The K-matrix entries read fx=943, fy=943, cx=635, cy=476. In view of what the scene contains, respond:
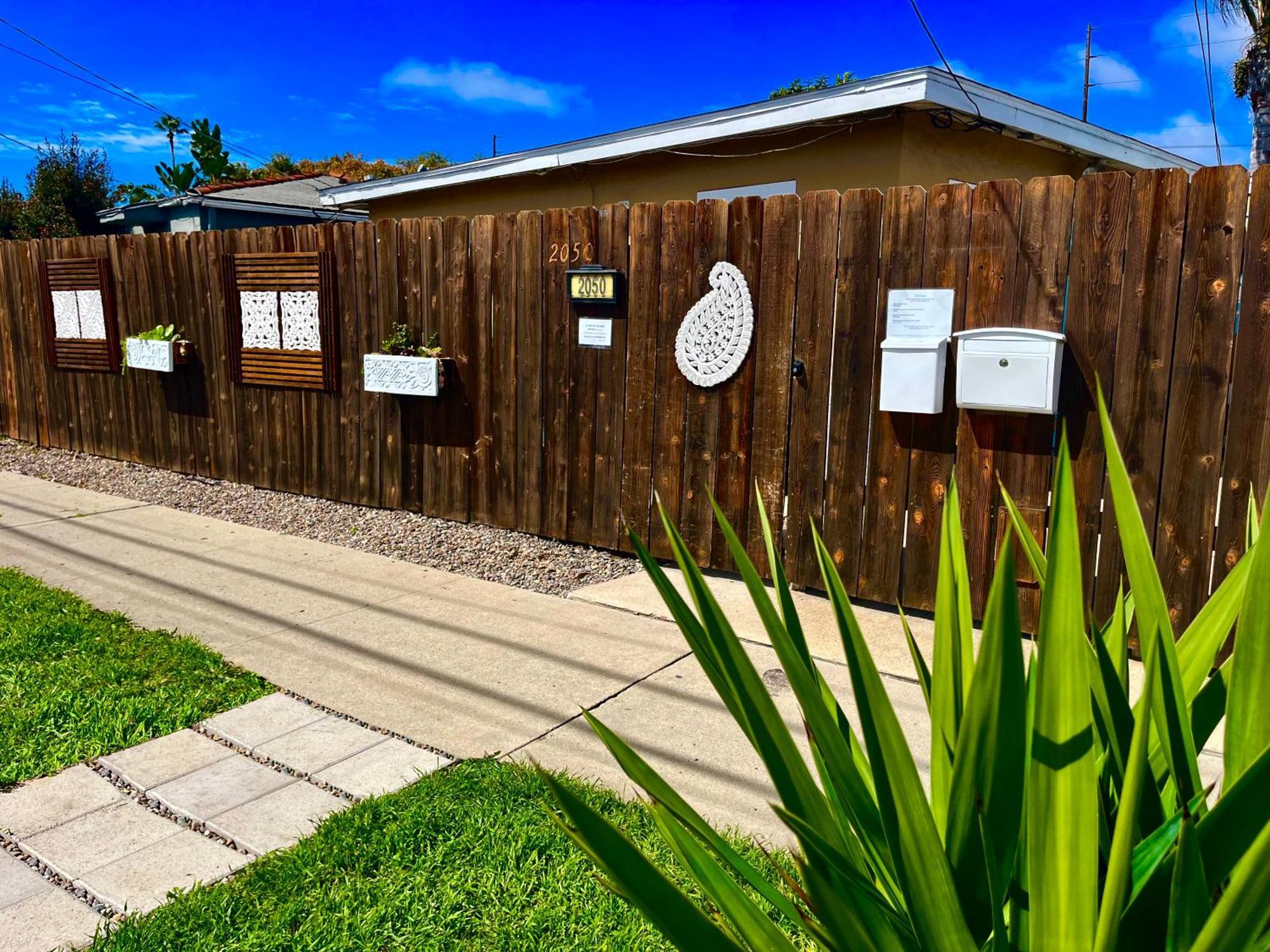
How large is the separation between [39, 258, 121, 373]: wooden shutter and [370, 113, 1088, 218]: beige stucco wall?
14.9 ft

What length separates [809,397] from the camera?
478 cm

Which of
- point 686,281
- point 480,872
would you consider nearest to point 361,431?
point 686,281

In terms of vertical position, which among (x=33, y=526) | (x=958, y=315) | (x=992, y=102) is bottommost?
(x=33, y=526)

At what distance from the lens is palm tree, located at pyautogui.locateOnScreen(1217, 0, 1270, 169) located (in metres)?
10.7

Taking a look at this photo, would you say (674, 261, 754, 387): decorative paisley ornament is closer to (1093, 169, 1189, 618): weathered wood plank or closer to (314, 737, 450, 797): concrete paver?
(1093, 169, 1189, 618): weathered wood plank

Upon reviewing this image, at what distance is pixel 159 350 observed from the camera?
7.85 m

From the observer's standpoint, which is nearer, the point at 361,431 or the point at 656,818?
the point at 656,818

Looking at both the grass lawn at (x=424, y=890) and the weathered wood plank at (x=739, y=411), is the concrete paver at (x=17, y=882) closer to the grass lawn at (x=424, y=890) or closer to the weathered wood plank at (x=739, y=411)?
the grass lawn at (x=424, y=890)

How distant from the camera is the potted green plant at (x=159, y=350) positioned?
782cm

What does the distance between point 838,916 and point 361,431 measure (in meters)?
6.14

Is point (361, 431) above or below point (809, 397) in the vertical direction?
below

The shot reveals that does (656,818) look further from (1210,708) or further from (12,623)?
(12,623)

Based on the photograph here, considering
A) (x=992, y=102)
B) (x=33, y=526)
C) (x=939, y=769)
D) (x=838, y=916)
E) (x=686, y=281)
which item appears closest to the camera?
(x=838, y=916)

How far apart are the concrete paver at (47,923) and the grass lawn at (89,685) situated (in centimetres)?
80
